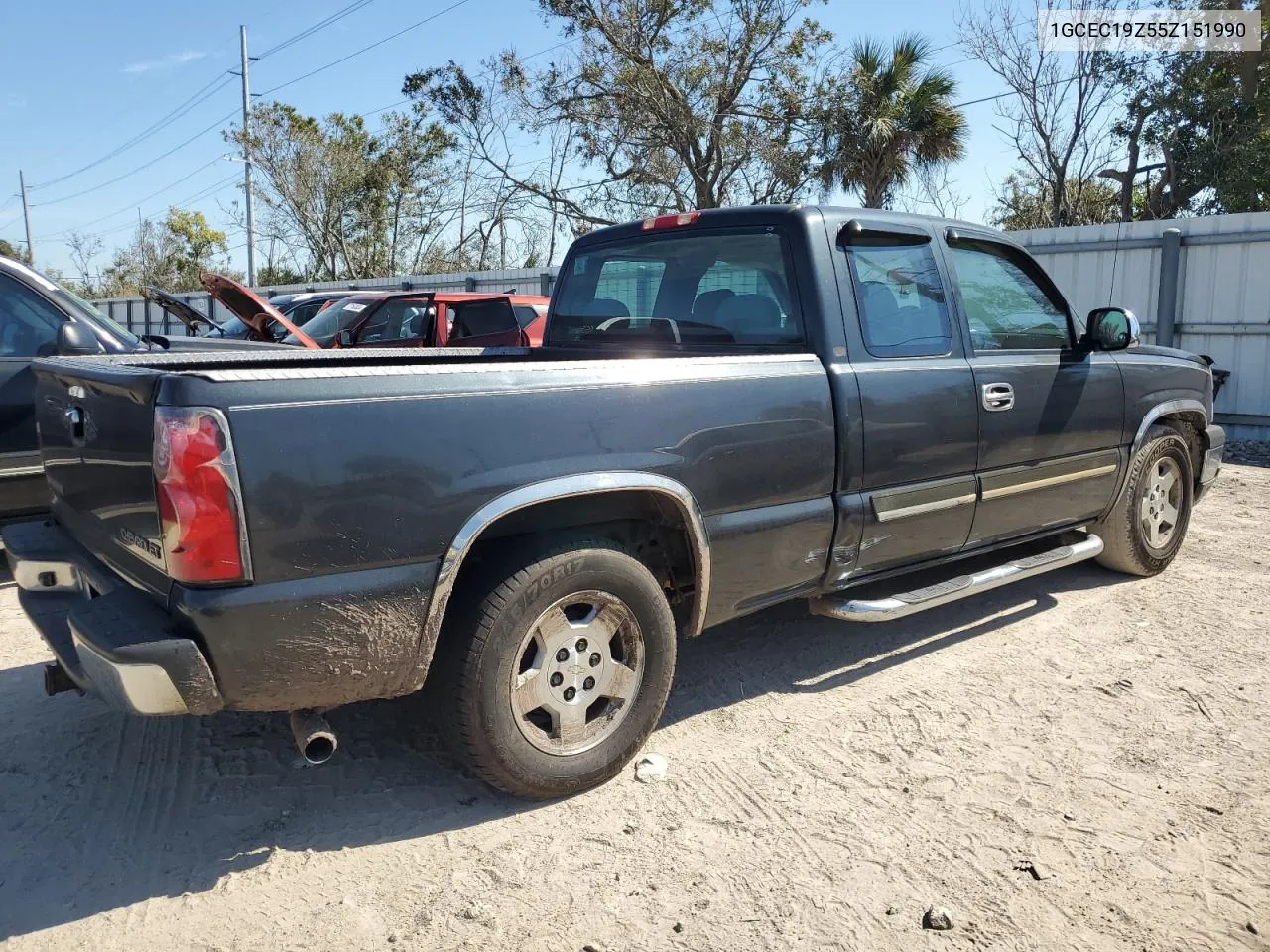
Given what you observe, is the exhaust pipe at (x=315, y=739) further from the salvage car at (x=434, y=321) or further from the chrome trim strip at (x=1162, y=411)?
the salvage car at (x=434, y=321)

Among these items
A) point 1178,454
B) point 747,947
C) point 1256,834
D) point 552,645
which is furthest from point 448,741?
point 1178,454

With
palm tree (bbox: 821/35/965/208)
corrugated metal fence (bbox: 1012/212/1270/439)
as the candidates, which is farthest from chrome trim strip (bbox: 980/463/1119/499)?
palm tree (bbox: 821/35/965/208)

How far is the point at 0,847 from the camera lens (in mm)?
Result: 2840

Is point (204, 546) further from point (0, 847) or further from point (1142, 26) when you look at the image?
point (1142, 26)

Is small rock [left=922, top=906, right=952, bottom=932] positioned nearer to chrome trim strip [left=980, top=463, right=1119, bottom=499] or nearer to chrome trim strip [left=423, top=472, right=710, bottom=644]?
chrome trim strip [left=423, top=472, right=710, bottom=644]

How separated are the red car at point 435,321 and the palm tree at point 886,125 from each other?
10988 millimetres

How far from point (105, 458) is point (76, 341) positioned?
2.99 m

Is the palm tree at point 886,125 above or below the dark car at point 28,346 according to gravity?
above

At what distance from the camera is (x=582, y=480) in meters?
2.94

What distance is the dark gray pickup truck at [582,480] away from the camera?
2.46 meters

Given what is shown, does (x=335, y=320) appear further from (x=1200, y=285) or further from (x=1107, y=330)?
(x=1200, y=285)

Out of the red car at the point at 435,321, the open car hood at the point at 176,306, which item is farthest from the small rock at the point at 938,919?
the red car at the point at 435,321

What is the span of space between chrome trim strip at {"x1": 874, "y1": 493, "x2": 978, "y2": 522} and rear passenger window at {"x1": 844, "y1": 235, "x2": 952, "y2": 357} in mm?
609

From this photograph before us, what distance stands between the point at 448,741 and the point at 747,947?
41.6 inches
